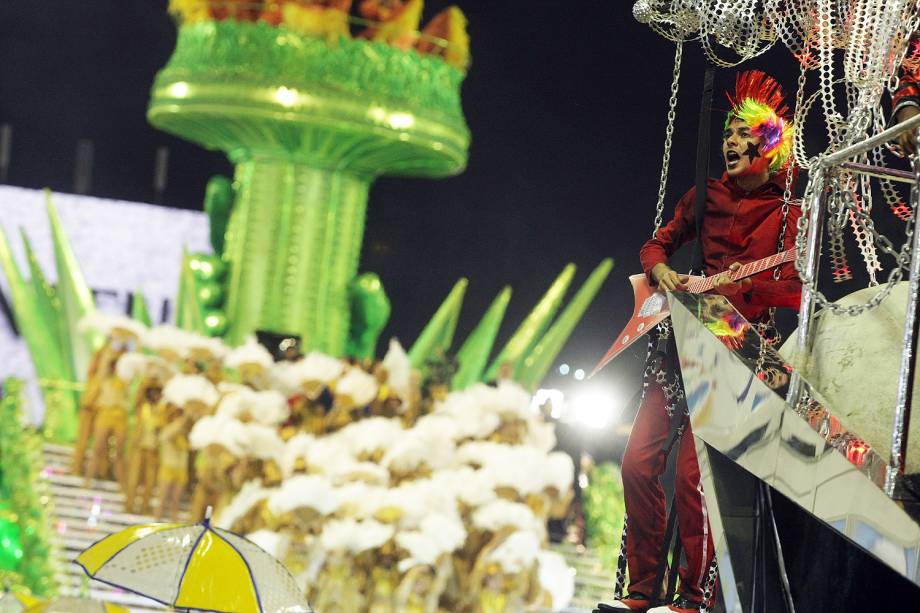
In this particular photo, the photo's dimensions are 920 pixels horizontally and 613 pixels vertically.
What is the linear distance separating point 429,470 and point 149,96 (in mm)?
8091

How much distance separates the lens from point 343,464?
1060cm

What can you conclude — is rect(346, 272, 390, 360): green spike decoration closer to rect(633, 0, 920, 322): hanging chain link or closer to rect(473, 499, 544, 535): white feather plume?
rect(473, 499, 544, 535): white feather plume

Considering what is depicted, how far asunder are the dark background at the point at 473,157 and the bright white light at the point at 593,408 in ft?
0.54

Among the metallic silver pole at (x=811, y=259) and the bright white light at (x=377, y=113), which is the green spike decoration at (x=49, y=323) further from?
the metallic silver pole at (x=811, y=259)

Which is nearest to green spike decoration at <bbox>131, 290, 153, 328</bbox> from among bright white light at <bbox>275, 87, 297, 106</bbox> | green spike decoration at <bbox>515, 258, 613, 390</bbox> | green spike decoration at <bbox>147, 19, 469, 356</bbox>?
green spike decoration at <bbox>147, 19, 469, 356</bbox>

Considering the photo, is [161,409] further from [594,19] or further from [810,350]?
[810,350]

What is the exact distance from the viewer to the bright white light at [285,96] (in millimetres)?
15203

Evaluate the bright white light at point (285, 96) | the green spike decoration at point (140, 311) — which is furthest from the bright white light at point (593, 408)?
the green spike decoration at point (140, 311)

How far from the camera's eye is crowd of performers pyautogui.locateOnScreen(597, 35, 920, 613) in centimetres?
411

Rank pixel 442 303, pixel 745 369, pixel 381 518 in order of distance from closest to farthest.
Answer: pixel 745 369, pixel 381 518, pixel 442 303

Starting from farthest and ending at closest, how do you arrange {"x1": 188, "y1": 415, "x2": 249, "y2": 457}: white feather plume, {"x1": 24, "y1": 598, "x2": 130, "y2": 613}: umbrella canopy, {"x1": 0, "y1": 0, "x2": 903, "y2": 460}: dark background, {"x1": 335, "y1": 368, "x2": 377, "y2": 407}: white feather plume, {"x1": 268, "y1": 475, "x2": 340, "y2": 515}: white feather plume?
{"x1": 335, "y1": 368, "x2": 377, "y2": 407}: white feather plume, {"x1": 0, "y1": 0, "x2": 903, "y2": 460}: dark background, {"x1": 188, "y1": 415, "x2": 249, "y2": 457}: white feather plume, {"x1": 268, "y1": 475, "x2": 340, "y2": 515}: white feather plume, {"x1": 24, "y1": 598, "x2": 130, "y2": 613}: umbrella canopy

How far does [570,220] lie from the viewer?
44.9 feet

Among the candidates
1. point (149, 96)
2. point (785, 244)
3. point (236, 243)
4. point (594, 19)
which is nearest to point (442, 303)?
point (236, 243)

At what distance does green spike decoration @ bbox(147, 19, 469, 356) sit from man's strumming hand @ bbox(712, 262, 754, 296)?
11454 millimetres
